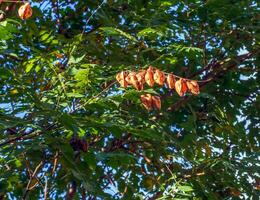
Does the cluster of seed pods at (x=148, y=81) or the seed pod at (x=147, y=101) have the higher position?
the cluster of seed pods at (x=148, y=81)

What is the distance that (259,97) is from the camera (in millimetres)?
4750

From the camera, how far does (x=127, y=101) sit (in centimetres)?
368

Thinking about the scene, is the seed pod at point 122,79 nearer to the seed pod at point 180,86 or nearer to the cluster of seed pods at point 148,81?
the cluster of seed pods at point 148,81

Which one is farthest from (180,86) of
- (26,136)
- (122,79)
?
(26,136)

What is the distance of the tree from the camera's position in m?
2.89

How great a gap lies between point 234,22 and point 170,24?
26.9 inches

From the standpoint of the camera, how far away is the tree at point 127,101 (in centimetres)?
289

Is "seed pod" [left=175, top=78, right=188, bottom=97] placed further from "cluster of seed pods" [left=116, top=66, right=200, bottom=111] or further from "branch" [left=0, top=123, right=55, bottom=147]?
"branch" [left=0, top=123, right=55, bottom=147]

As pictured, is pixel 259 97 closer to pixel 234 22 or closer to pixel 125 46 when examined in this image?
pixel 234 22

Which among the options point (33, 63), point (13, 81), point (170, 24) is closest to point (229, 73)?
point (170, 24)

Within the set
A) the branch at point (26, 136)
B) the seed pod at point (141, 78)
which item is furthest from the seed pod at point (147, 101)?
the branch at point (26, 136)

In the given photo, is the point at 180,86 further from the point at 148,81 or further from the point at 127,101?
the point at 127,101

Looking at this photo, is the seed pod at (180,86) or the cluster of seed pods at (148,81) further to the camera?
the seed pod at (180,86)

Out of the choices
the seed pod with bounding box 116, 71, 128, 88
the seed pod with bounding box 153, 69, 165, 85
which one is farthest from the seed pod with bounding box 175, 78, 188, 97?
the seed pod with bounding box 116, 71, 128, 88
